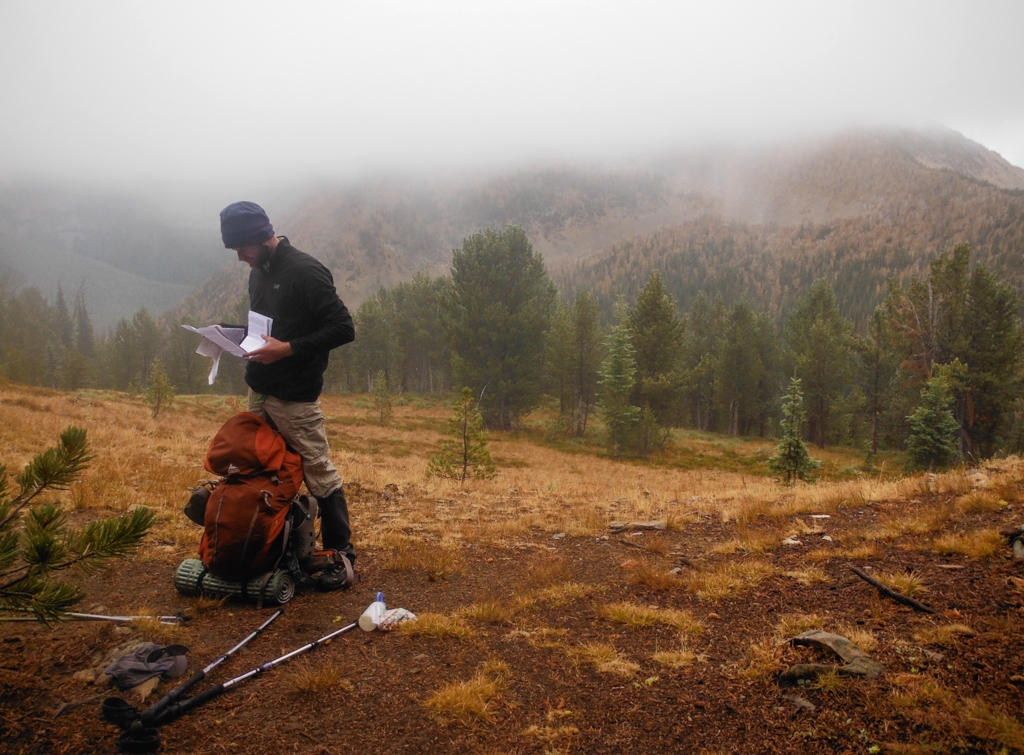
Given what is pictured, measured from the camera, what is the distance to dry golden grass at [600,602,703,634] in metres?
3.62

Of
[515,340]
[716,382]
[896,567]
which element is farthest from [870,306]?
[896,567]

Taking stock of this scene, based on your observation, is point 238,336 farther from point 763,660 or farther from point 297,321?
point 763,660

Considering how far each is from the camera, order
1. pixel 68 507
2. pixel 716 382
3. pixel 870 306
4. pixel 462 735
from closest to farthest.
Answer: pixel 462 735, pixel 68 507, pixel 716 382, pixel 870 306

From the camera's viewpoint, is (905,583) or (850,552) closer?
(905,583)

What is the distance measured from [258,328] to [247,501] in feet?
4.44

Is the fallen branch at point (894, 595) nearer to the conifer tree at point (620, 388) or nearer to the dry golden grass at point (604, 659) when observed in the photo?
the dry golden grass at point (604, 659)

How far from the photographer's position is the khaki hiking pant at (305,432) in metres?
4.09

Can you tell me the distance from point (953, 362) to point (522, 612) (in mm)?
30093

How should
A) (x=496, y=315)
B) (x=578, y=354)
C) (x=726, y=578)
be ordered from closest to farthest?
(x=726, y=578) < (x=496, y=315) < (x=578, y=354)

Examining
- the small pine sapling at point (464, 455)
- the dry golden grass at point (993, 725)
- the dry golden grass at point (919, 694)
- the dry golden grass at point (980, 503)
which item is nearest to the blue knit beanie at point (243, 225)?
the dry golden grass at point (919, 694)

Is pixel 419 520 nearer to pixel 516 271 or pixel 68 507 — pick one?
pixel 68 507

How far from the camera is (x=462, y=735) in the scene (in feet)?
8.16

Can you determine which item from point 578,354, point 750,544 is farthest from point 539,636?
point 578,354

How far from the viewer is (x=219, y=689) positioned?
2.69 metres
